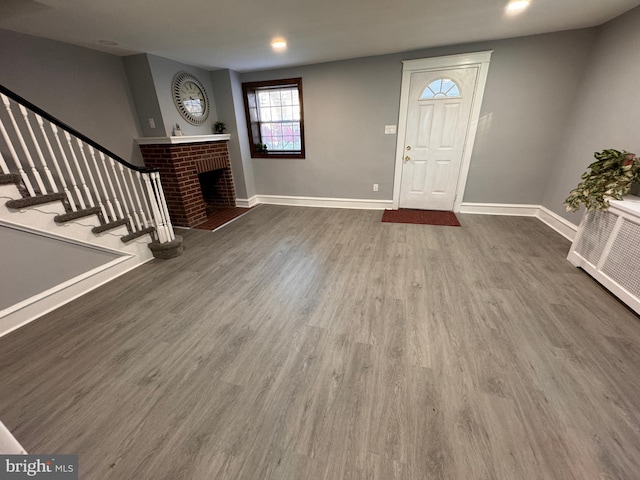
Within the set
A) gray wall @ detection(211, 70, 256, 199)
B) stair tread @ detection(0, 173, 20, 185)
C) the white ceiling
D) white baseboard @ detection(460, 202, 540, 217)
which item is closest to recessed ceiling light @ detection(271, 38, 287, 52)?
the white ceiling

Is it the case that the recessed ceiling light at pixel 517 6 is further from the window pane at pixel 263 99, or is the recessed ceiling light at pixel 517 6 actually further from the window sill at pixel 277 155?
the window pane at pixel 263 99

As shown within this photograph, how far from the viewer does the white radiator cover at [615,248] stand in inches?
74.5

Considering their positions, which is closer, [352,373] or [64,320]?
[352,373]

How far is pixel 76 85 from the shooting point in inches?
112

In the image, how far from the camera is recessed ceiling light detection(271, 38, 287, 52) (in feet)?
9.28

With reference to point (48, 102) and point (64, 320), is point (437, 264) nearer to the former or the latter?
point (64, 320)

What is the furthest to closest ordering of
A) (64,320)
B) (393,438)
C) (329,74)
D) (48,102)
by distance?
(329,74) → (48,102) → (64,320) → (393,438)

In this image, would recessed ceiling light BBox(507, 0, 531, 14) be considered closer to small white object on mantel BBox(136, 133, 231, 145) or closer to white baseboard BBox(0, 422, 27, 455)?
small white object on mantel BBox(136, 133, 231, 145)

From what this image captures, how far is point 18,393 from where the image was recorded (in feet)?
4.68

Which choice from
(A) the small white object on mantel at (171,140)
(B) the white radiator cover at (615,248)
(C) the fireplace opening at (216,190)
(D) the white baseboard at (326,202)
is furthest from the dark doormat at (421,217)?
(A) the small white object on mantel at (171,140)

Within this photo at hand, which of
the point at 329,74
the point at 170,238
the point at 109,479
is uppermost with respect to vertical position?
the point at 329,74

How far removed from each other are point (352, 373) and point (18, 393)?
189 centimetres

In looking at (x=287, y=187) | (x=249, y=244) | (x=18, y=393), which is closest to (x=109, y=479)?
(x=18, y=393)

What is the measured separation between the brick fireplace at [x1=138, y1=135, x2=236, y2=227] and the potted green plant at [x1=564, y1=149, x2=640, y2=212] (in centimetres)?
452
